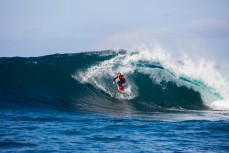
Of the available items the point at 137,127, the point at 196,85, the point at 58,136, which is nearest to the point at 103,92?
the point at 196,85

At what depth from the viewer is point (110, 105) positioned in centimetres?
1582

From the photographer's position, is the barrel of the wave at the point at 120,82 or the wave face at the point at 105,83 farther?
the barrel of the wave at the point at 120,82

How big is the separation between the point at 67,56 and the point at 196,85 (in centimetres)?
832

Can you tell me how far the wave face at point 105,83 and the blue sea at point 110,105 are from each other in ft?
0.12

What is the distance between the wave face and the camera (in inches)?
611

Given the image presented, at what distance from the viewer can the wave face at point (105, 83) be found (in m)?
15.5

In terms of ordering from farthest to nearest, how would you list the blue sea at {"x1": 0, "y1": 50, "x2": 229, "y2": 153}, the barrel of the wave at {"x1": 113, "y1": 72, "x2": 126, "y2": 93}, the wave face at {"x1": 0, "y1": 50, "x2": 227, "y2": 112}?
the barrel of the wave at {"x1": 113, "y1": 72, "x2": 126, "y2": 93} < the wave face at {"x1": 0, "y1": 50, "x2": 227, "y2": 112} < the blue sea at {"x1": 0, "y1": 50, "x2": 229, "y2": 153}

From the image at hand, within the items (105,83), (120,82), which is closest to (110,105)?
(120,82)

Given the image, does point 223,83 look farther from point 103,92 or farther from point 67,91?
point 67,91

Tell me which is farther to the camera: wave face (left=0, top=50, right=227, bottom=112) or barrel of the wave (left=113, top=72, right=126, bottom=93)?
barrel of the wave (left=113, top=72, right=126, bottom=93)

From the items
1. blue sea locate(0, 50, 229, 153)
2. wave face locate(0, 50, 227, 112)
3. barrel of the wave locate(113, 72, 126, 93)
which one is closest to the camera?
blue sea locate(0, 50, 229, 153)

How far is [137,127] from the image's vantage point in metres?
10.4

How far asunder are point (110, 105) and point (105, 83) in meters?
3.25

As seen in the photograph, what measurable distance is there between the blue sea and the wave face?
1.5 inches
